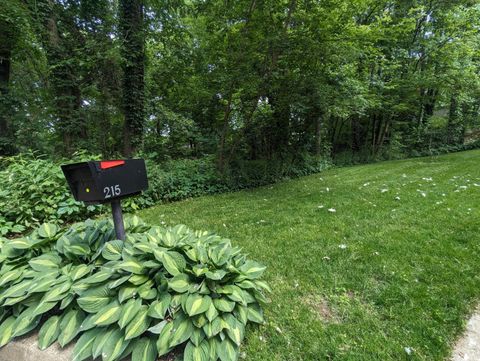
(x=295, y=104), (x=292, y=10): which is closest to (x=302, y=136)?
(x=295, y=104)

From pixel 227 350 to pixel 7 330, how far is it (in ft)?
4.03

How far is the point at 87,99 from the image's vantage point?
6.26m

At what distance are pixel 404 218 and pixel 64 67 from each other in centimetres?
738

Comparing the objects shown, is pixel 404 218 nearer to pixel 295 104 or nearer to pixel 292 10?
pixel 295 104

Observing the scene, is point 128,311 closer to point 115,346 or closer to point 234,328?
point 115,346

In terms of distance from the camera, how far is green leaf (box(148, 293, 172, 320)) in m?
1.37

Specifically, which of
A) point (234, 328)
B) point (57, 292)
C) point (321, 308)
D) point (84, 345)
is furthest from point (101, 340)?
point (321, 308)

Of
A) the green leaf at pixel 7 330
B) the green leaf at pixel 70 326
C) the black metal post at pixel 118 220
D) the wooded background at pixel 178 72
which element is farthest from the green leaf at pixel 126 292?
the wooded background at pixel 178 72

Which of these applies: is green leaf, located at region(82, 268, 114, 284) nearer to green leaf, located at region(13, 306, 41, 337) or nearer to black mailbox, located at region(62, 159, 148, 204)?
green leaf, located at region(13, 306, 41, 337)

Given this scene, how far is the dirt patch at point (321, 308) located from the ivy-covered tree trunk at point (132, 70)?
5.75 m

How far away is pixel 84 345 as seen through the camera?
1335mm

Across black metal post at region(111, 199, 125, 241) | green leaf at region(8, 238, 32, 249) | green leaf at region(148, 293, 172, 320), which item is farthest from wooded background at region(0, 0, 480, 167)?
green leaf at region(148, 293, 172, 320)

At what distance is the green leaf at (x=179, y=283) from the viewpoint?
149cm

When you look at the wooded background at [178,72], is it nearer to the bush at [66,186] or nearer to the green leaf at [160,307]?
the bush at [66,186]
